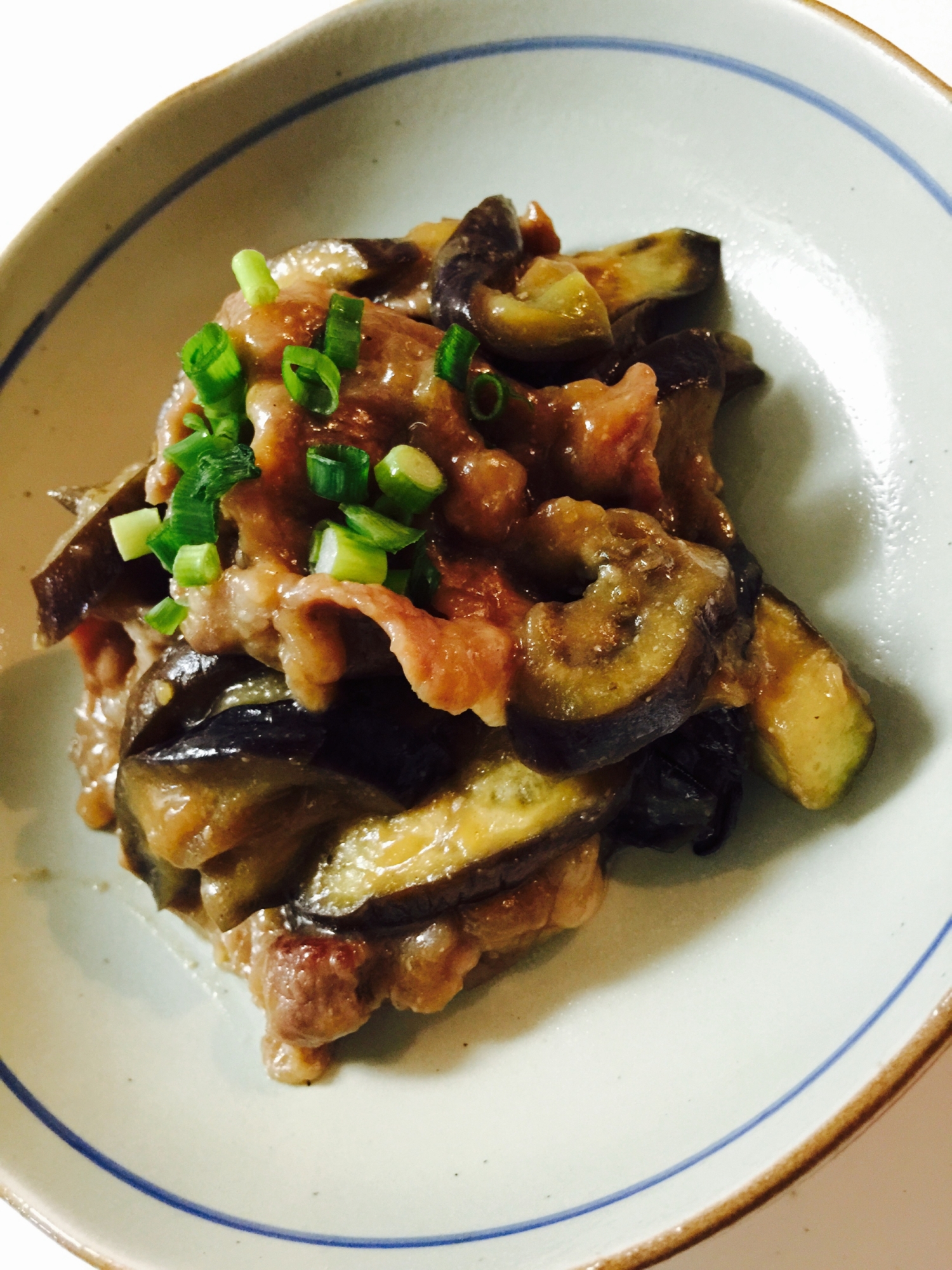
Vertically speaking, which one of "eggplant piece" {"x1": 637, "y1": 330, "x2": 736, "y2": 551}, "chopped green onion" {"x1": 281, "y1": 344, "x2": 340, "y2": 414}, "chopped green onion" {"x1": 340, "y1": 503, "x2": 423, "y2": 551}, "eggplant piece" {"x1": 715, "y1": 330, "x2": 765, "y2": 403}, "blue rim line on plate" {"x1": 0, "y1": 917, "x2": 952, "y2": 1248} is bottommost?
"blue rim line on plate" {"x1": 0, "y1": 917, "x2": 952, "y2": 1248}

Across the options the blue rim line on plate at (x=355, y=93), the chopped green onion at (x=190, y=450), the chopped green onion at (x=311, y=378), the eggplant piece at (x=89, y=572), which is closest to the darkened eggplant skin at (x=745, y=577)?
the chopped green onion at (x=311, y=378)

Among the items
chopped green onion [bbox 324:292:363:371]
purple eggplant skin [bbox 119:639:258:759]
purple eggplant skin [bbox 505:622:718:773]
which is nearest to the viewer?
purple eggplant skin [bbox 505:622:718:773]

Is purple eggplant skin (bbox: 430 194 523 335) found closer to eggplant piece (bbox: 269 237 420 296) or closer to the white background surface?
eggplant piece (bbox: 269 237 420 296)

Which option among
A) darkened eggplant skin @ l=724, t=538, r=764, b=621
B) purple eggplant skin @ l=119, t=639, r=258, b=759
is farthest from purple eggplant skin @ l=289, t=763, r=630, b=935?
purple eggplant skin @ l=119, t=639, r=258, b=759

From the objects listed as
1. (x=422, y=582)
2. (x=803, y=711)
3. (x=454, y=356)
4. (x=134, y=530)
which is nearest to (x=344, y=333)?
(x=454, y=356)

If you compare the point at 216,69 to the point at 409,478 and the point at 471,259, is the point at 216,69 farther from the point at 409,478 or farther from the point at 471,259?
the point at 409,478

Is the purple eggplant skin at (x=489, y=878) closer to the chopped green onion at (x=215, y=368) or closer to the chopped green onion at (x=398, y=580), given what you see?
the chopped green onion at (x=398, y=580)
